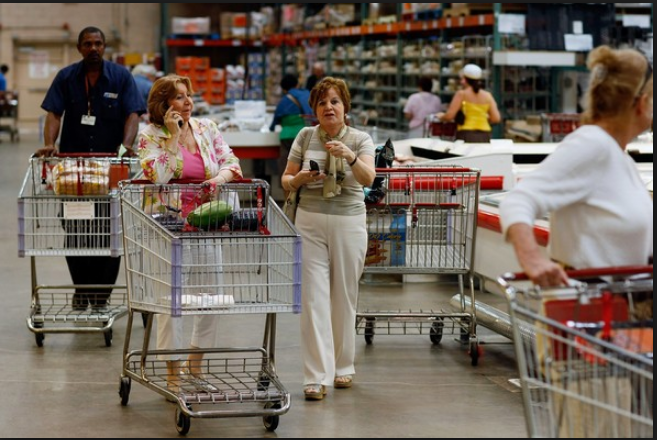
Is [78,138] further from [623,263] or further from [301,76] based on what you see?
[301,76]

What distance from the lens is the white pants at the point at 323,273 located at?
5.43 metres

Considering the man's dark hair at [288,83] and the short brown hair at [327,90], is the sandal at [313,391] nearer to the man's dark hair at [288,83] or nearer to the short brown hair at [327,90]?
the short brown hair at [327,90]

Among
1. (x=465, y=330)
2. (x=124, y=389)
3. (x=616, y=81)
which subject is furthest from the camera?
(x=465, y=330)

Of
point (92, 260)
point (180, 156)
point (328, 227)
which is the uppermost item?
point (180, 156)

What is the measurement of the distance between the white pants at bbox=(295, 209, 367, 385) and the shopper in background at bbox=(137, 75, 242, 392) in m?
0.45

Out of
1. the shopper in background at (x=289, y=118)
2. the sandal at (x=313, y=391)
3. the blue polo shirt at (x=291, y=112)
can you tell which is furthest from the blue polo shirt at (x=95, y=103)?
the blue polo shirt at (x=291, y=112)

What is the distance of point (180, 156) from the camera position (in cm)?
554

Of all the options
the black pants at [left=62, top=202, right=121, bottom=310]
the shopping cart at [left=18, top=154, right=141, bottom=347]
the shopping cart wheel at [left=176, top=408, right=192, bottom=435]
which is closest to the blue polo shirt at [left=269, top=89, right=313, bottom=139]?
the black pants at [left=62, top=202, right=121, bottom=310]

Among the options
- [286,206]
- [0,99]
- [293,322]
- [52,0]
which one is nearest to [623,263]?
[286,206]

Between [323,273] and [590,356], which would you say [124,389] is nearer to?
[323,273]

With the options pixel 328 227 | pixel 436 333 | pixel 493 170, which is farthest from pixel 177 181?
pixel 493 170

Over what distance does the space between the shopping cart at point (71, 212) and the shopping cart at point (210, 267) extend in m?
1.25

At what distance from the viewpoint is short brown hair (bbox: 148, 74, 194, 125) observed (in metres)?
5.50

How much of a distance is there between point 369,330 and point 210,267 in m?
2.19
